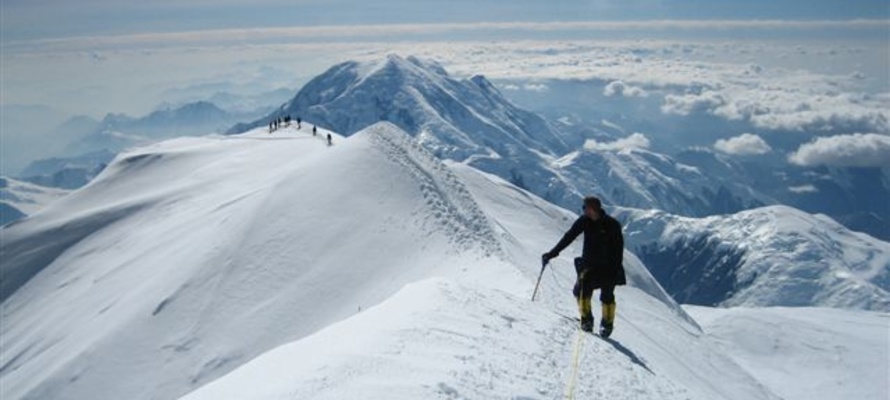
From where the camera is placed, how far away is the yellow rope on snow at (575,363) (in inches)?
599

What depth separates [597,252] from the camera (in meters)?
19.8

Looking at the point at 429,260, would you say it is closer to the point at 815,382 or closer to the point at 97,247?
the point at 97,247

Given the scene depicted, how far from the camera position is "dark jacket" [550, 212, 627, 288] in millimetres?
19422

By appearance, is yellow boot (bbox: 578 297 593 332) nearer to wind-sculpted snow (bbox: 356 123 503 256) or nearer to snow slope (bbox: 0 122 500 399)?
snow slope (bbox: 0 122 500 399)

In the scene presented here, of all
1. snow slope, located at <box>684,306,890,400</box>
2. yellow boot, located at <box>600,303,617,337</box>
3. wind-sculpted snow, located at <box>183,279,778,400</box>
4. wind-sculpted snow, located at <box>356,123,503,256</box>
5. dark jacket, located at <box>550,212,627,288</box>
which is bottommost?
snow slope, located at <box>684,306,890,400</box>

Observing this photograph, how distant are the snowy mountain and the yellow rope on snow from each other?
127 mm

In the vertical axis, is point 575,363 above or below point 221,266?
above

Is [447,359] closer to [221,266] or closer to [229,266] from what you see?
[229,266]

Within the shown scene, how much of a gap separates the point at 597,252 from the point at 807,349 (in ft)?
429

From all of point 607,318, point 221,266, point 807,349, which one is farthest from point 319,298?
point 807,349

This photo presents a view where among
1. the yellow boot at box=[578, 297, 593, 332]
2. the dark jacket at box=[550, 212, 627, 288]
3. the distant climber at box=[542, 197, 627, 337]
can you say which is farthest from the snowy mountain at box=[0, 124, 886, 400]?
the dark jacket at box=[550, 212, 627, 288]

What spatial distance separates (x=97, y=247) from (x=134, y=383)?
29818mm

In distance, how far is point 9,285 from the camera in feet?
202

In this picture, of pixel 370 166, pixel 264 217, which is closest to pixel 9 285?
A: pixel 264 217
